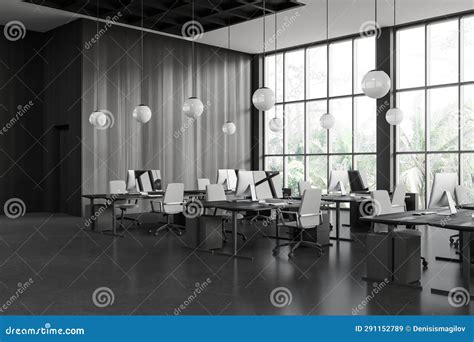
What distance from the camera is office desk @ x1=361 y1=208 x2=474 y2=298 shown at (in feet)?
15.1

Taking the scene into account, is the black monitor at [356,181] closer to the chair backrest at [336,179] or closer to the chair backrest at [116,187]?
the chair backrest at [336,179]

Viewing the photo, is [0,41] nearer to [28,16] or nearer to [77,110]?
[28,16]

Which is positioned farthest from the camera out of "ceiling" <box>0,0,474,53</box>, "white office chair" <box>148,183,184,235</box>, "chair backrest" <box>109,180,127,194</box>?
"ceiling" <box>0,0,474,53</box>

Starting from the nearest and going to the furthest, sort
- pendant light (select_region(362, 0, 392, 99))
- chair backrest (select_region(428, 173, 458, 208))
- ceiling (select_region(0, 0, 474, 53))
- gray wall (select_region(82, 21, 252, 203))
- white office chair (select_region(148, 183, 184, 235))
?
chair backrest (select_region(428, 173, 458, 208)) < pendant light (select_region(362, 0, 392, 99)) < white office chair (select_region(148, 183, 184, 235)) < ceiling (select_region(0, 0, 474, 53)) < gray wall (select_region(82, 21, 252, 203))

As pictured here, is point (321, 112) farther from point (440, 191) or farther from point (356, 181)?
point (440, 191)

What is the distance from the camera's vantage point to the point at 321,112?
43.6ft

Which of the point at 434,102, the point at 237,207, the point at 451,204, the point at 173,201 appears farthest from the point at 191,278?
the point at 434,102

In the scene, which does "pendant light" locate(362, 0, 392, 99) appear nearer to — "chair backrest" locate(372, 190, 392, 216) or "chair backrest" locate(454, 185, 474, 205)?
"chair backrest" locate(372, 190, 392, 216)

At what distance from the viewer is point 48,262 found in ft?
20.5

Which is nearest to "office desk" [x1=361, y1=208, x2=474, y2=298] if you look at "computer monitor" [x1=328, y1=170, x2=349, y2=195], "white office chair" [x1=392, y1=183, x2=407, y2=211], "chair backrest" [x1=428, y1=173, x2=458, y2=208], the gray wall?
"chair backrest" [x1=428, y1=173, x2=458, y2=208]

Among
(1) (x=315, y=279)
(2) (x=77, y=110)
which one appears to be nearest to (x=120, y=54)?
(2) (x=77, y=110)

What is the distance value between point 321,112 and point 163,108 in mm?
4030

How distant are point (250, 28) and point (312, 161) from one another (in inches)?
148

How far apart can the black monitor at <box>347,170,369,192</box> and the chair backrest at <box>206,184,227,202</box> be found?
2.72 meters
